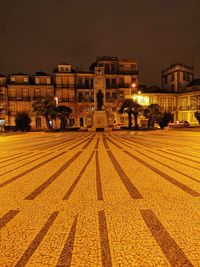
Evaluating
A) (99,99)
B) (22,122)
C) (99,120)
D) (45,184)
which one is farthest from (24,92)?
(45,184)

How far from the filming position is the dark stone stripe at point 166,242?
9.10 feet

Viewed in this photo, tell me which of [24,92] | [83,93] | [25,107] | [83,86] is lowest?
[25,107]

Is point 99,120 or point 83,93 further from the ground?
point 83,93

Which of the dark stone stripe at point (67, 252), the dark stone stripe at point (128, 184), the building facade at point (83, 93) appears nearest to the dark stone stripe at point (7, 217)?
the dark stone stripe at point (67, 252)

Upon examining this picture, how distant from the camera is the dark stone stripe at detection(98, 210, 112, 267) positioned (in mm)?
2785

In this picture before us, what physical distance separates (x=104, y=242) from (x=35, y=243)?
3.61 feet

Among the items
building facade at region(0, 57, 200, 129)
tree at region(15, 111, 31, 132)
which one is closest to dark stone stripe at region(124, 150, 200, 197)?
tree at region(15, 111, 31, 132)

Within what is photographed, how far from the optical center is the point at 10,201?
5020 mm

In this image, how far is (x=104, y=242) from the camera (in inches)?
127

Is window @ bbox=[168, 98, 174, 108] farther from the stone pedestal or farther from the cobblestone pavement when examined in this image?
the cobblestone pavement

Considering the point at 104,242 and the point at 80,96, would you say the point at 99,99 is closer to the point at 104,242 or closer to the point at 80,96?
the point at 80,96

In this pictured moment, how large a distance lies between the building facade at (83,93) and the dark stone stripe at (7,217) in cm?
5295

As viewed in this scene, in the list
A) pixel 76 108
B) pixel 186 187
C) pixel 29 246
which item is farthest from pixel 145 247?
pixel 76 108

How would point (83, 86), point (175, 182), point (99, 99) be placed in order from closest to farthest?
1. point (175, 182)
2. point (99, 99)
3. point (83, 86)
